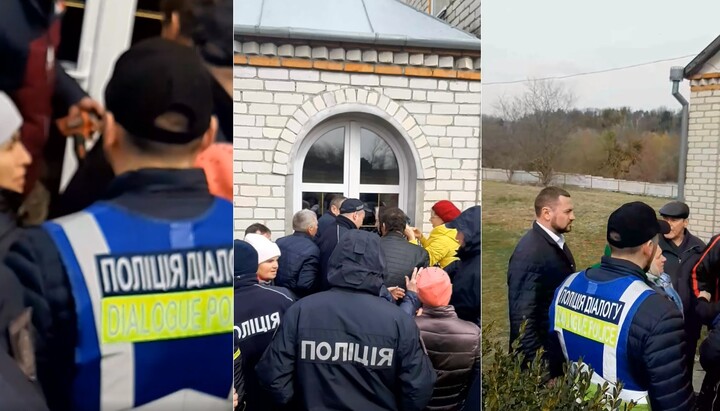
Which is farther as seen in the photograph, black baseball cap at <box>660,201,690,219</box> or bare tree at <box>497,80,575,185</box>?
black baseball cap at <box>660,201,690,219</box>

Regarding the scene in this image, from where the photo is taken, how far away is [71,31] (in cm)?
221

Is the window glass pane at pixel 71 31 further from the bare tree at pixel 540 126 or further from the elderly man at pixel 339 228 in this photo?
the bare tree at pixel 540 126

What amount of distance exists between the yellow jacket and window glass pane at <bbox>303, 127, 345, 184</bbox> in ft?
1.61

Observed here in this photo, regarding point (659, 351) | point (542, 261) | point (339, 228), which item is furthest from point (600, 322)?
point (339, 228)

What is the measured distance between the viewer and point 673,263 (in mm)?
2947

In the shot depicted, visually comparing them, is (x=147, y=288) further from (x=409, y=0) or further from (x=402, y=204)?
(x=409, y=0)

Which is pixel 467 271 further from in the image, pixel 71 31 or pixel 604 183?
pixel 71 31

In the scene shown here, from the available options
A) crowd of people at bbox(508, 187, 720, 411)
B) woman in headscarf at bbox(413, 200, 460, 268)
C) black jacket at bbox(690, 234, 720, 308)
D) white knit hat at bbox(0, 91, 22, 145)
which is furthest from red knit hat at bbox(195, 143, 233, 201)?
black jacket at bbox(690, 234, 720, 308)

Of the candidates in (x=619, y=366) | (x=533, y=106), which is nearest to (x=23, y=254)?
(x=533, y=106)

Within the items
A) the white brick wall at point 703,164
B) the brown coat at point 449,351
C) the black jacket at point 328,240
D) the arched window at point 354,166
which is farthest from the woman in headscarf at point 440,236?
the white brick wall at point 703,164

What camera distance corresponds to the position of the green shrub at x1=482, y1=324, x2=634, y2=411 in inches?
108

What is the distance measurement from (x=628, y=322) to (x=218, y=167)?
2.03 metres

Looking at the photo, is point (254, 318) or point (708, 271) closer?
point (254, 318)

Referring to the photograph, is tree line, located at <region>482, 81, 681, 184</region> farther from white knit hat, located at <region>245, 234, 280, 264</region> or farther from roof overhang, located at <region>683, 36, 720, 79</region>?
white knit hat, located at <region>245, 234, 280, 264</region>
